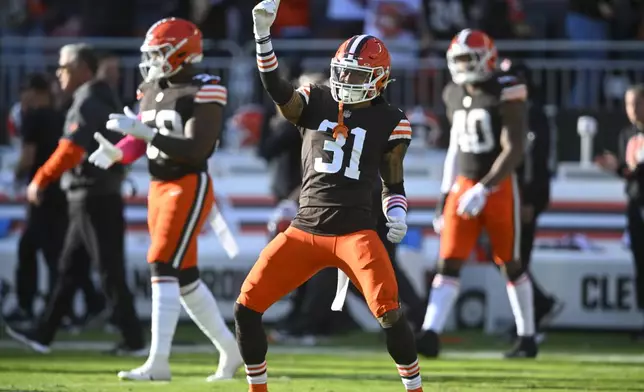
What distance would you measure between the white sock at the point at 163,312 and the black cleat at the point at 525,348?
8.91 feet

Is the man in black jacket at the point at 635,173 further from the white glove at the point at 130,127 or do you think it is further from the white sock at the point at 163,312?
the white glove at the point at 130,127

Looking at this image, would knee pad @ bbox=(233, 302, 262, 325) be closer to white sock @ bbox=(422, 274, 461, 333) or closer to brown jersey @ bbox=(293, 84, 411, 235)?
brown jersey @ bbox=(293, 84, 411, 235)

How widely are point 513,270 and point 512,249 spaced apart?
16 centimetres

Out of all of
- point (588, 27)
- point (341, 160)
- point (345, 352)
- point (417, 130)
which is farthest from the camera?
point (588, 27)

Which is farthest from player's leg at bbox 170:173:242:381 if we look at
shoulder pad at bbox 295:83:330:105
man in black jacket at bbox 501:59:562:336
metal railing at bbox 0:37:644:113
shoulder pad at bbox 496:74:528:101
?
metal railing at bbox 0:37:644:113

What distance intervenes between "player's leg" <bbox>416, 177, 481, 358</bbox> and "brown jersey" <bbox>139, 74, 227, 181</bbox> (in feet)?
6.39

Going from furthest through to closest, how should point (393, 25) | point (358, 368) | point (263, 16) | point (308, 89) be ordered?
point (393, 25)
point (358, 368)
point (308, 89)
point (263, 16)

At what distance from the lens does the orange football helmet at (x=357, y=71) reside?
6.80 meters

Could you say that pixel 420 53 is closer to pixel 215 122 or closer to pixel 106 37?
pixel 106 37

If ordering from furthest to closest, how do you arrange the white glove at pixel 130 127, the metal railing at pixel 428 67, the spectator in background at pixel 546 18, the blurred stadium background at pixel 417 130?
the spectator in background at pixel 546 18, the metal railing at pixel 428 67, the blurred stadium background at pixel 417 130, the white glove at pixel 130 127

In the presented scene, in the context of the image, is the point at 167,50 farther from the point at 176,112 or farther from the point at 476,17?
the point at 476,17

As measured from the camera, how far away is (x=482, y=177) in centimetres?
934

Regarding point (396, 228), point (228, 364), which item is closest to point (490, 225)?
point (228, 364)

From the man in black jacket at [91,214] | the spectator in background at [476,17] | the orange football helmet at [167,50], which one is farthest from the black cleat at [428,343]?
the spectator in background at [476,17]
